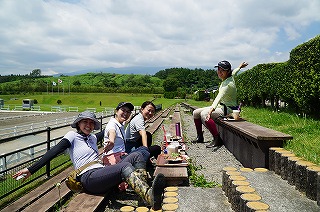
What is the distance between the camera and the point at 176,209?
8.26ft

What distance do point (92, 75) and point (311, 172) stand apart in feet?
553

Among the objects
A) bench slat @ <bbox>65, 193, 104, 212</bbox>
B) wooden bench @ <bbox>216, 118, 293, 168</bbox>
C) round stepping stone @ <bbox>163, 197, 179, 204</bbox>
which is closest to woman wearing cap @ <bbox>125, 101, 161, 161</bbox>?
wooden bench @ <bbox>216, 118, 293, 168</bbox>

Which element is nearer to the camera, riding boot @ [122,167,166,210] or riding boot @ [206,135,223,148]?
riding boot @ [122,167,166,210]

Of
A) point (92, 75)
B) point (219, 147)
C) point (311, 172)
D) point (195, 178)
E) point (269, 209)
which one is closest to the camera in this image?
point (269, 209)

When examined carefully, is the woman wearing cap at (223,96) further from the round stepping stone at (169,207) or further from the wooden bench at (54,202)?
the round stepping stone at (169,207)

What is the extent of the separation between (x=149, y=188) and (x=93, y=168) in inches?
29.8

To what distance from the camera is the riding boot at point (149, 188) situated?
280 centimetres

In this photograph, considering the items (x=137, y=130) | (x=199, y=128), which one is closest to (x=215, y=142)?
(x=199, y=128)

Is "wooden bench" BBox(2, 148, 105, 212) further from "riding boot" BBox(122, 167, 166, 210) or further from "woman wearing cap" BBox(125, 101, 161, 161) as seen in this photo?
"woman wearing cap" BBox(125, 101, 161, 161)

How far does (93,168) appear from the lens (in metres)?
3.37

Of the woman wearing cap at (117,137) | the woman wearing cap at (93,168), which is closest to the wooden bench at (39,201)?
the woman wearing cap at (93,168)

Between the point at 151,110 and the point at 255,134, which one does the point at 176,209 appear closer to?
the point at 255,134

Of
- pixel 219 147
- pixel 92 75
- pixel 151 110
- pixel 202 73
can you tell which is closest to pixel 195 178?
pixel 151 110

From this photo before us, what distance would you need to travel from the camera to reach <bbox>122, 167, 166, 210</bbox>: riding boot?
9.19ft
